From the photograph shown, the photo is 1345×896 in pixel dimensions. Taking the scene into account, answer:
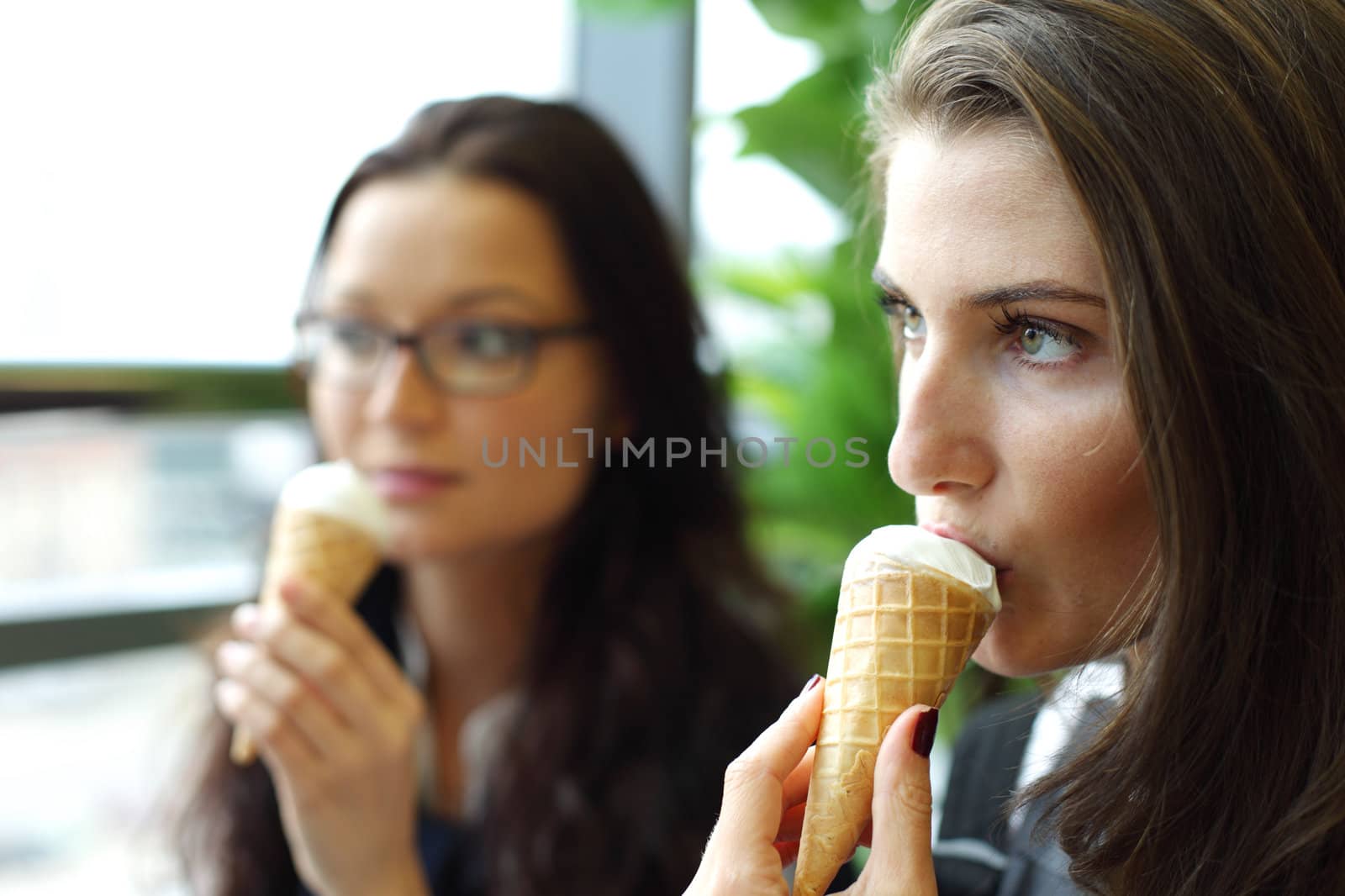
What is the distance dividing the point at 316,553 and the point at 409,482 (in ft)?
0.53

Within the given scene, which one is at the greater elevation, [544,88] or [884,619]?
[544,88]

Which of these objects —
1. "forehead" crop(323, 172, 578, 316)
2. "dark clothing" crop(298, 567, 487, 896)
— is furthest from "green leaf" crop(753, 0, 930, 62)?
"dark clothing" crop(298, 567, 487, 896)

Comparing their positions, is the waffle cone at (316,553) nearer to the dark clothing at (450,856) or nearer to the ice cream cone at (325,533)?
the ice cream cone at (325,533)

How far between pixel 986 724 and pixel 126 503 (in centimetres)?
206

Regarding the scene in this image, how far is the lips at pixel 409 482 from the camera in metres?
1.50

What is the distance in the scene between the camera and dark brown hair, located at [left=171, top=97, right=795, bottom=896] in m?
1.50

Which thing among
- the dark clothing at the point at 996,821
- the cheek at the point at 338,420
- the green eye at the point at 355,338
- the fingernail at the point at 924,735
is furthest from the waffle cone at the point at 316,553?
the fingernail at the point at 924,735

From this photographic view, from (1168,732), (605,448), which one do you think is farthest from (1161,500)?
(605,448)

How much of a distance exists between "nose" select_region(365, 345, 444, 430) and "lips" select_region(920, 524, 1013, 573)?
2.83 ft

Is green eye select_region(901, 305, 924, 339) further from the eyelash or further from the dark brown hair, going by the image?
the dark brown hair

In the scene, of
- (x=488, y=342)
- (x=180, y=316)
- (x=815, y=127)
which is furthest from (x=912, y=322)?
(x=180, y=316)

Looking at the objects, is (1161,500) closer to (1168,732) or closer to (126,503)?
(1168,732)

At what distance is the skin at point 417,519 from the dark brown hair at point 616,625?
54 millimetres

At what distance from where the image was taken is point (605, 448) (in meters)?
1.67
